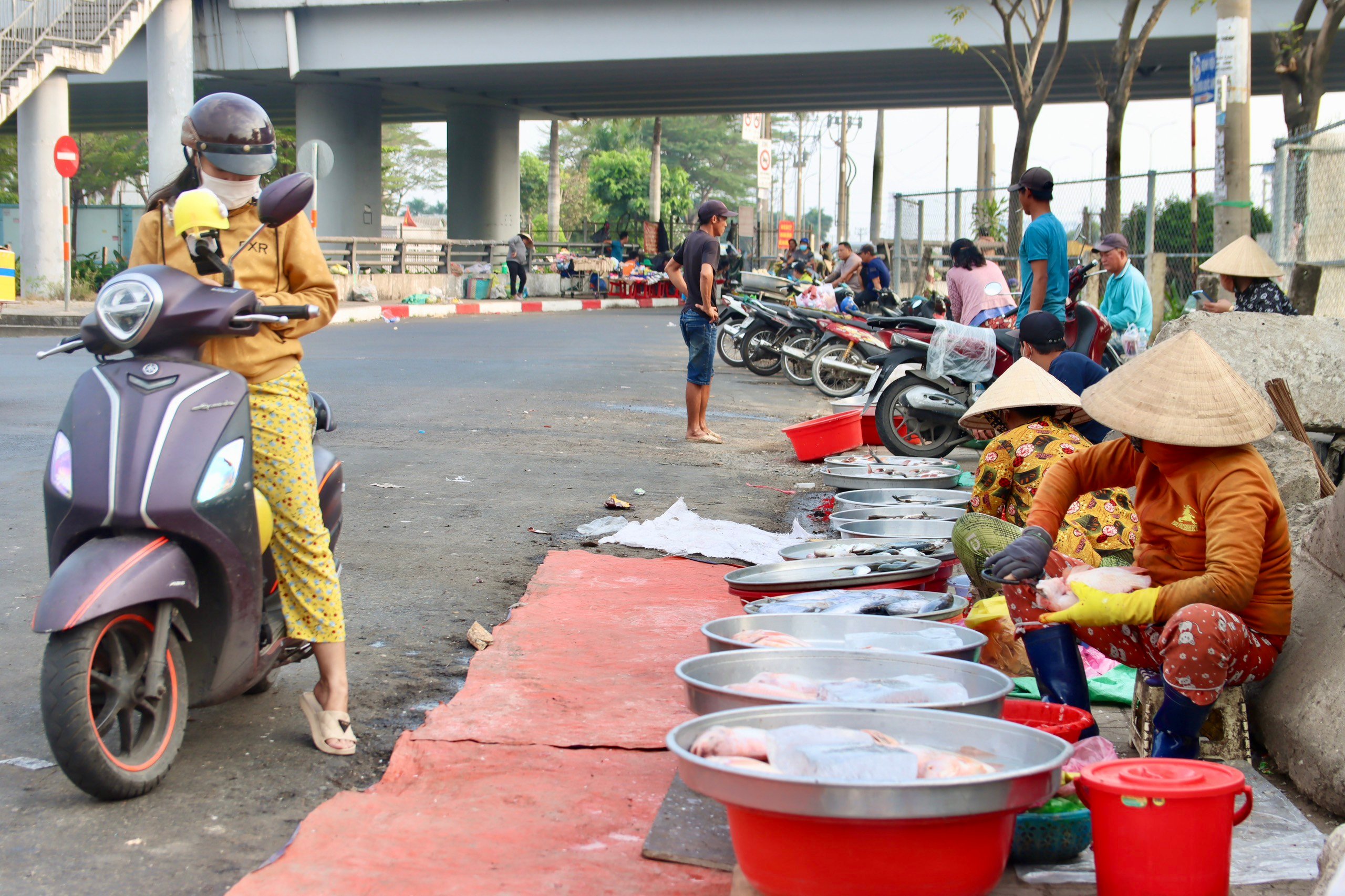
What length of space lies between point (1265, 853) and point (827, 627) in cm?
124

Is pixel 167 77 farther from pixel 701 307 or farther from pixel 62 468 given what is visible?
pixel 62 468

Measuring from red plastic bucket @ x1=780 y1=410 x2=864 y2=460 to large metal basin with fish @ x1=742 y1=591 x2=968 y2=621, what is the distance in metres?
4.27

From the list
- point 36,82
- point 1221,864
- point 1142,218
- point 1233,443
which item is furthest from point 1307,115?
point 36,82

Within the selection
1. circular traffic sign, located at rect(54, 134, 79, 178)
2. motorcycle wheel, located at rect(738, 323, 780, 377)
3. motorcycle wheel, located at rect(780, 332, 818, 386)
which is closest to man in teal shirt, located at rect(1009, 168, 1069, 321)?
motorcycle wheel, located at rect(780, 332, 818, 386)

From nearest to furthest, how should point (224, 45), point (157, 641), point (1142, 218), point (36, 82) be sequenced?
point (157, 641)
point (1142, 218)
point (36, 82)
point (224, 45)

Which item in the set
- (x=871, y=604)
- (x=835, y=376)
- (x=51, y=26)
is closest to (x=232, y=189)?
(x=871, y=604)

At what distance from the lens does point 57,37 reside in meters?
23.8

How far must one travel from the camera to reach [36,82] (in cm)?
2289

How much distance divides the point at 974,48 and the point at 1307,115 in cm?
1280

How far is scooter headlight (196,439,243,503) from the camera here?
2.84 metres

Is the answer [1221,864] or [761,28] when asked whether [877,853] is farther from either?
[761,28]

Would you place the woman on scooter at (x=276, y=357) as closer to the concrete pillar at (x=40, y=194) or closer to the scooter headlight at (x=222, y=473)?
the scooter headlight at (x=222, y=473)

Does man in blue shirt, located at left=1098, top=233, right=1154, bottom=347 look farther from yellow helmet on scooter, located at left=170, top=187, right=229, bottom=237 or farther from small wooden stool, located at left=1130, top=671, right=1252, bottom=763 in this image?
yellow helmet on scooter, located at left=170, top=187, right=229, bottom=237

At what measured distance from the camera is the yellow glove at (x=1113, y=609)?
9.24ft
